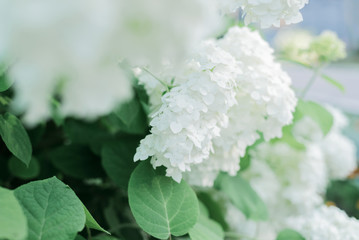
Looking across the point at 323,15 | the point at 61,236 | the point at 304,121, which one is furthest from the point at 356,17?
the point at 61,236

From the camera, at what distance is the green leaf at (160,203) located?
42cm

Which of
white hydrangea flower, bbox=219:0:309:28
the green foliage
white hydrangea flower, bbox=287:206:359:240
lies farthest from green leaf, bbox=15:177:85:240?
the green foliage

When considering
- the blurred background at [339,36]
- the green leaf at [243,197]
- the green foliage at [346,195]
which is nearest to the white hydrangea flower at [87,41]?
the green leaf at [243,197]

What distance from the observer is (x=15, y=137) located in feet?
1.42

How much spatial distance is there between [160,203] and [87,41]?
293 mm

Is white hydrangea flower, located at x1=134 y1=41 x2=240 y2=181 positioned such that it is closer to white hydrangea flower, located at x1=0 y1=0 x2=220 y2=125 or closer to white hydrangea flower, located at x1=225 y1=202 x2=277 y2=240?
white hydrangea flower, located at x1=0 y1=0 x2=220 y2=125

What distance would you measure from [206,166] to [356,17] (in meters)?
3.45

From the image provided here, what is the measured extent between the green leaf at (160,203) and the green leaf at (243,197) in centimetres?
20

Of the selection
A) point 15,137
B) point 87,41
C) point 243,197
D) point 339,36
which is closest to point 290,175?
point 243,197

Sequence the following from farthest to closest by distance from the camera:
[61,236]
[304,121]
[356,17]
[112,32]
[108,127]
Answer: [356,17] → [304,121] → [108,127] → [61,236] → [112,32]

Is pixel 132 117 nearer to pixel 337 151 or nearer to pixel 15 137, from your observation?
pixel 15 137

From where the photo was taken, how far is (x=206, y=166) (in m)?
0.50

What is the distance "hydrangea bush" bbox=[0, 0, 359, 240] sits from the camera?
176mm

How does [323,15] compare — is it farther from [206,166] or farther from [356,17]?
[206,166]
